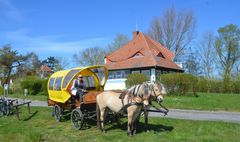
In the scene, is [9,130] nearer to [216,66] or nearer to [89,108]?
[89,108]

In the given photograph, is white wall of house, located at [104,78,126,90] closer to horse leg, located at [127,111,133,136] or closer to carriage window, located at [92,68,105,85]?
carriage window, located at [92,68,105,85]

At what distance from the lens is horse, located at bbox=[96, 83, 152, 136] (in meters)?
8.83

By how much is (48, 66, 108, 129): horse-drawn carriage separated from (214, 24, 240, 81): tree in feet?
125

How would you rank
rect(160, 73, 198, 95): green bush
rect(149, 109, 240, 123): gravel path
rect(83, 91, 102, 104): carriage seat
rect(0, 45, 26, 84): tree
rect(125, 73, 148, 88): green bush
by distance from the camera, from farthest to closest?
rect(0, 45, 26, 84): tree
rect(125, 73, 148, 88): green bush
rect(160, 73, 198, 95): green bush
rect(149, 109, 240, 123): gravel path
rect(83, 91, 102, 104): carriage seat

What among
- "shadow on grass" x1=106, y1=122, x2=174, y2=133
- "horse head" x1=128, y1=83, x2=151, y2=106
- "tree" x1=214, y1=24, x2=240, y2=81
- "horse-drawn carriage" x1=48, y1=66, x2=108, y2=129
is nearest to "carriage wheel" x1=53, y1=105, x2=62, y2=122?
"horse-drawn carriage" x1=48, y1=66, x2=108, y2=129

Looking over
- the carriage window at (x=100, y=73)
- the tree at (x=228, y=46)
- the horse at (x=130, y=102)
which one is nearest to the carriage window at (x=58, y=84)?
the carriage window at (x=100, y=73)

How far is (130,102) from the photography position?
8.98 meters

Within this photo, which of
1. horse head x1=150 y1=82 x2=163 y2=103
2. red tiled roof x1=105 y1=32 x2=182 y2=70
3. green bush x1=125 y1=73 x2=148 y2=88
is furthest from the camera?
red tiled roof x1=105 y1=32 x2=182 y2=70

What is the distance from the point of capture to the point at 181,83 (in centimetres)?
2430

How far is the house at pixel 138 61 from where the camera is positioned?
3542cm

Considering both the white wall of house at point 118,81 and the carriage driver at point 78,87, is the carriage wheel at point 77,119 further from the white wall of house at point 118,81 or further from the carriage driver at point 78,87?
the white wall of house at point 118,81

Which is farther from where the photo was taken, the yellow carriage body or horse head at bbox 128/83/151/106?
the yellow carriage body

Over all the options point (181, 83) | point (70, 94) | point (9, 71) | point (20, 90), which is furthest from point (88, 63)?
point (70, 94)

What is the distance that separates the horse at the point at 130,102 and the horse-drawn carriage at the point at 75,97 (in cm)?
112
